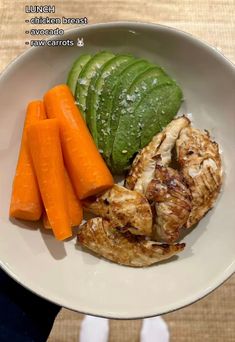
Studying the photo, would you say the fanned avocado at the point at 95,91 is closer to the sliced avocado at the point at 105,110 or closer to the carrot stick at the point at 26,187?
the sliced avocado at the point at 105,110

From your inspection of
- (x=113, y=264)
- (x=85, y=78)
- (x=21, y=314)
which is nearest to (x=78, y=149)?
(x=85, y=78)

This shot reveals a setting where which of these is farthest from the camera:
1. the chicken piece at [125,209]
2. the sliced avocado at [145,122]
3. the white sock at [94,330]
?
the white sock at [94,330]

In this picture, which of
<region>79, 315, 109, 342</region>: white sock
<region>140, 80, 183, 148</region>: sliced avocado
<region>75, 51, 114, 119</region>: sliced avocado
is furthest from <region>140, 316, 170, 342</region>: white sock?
<region>75, 51, 114, 119</region>: sliced avocado

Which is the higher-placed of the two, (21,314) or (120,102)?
(120,102)

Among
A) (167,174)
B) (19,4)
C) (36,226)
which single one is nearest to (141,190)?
(167,174)

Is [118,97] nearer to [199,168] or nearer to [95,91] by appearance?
[95,91]

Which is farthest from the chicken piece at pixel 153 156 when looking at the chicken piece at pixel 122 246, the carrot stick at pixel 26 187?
the carrot stick at pixel 26 187

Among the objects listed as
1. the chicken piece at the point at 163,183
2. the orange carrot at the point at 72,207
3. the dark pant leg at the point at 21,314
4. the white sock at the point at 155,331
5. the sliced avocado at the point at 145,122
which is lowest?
the white sock at the point at 155,331
